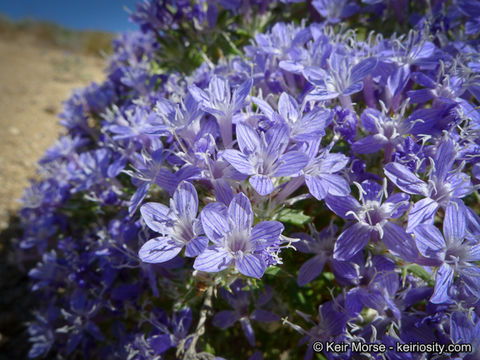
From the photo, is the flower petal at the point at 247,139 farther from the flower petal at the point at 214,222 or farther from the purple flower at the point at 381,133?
the purple flower at the point at 381,133

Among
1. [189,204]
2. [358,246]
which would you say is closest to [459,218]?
[358,246]

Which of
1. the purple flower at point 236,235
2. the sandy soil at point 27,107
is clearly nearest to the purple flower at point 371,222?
the purple flower at point 236,235

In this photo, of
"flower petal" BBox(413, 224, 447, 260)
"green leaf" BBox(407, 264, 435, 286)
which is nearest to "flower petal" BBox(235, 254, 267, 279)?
"flower petal" BBox(413, 224, 447, 260)

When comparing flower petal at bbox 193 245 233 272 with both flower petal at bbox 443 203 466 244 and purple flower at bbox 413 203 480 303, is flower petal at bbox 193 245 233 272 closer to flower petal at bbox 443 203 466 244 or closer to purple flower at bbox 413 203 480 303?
purple flower at bbox 413 203 480 303

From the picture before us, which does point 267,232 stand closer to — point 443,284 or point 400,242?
point 400,242

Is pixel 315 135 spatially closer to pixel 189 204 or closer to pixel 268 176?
pixel 268 176
